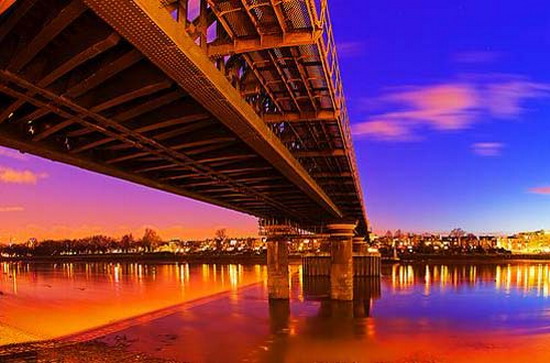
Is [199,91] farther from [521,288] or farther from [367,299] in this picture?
[521,288]

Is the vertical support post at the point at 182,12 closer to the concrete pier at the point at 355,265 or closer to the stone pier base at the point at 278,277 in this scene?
the stone pier base at the point at 278,277

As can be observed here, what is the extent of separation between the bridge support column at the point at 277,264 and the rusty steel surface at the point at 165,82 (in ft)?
88.5

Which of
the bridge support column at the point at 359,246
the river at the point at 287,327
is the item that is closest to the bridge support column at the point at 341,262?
the river at the point at 287,327

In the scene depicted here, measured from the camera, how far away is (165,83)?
37.1ft

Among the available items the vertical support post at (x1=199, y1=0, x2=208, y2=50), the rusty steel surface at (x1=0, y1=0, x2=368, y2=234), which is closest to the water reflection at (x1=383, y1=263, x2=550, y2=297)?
the rusty steel surface at (x1=0, y1=0, x2=368, y2=234)

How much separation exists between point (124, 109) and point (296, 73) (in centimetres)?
452

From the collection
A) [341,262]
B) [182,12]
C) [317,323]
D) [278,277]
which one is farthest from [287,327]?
[182,12]

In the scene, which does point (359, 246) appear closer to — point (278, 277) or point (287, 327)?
point (278, 277)

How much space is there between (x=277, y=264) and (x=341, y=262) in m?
5.71

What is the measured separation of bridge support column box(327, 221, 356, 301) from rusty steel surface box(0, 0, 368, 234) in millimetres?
27274

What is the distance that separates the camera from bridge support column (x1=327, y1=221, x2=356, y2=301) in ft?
159

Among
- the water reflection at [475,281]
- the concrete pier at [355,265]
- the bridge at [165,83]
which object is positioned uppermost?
the bridge at [165,83]

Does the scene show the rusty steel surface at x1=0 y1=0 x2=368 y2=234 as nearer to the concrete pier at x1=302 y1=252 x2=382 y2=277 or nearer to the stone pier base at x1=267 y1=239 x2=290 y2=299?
the stone pier base at x1=267 y1=239 x2=290 y2=299

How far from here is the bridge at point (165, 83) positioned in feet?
29.8
